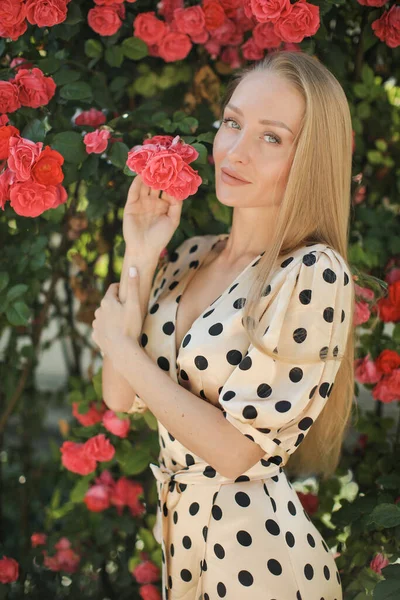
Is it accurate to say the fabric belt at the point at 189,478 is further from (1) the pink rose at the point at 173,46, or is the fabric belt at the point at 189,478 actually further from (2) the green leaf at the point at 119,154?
(1) the pink rose at the point at 173,46

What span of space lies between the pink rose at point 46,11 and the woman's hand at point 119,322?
0.68 metres

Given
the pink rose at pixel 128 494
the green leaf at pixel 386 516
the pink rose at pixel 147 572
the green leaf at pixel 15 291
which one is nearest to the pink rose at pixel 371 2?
the green leaf at pixel 15 291

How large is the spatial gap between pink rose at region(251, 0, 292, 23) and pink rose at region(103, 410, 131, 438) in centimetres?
121

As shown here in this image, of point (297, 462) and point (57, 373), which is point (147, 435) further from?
point (57, 373)

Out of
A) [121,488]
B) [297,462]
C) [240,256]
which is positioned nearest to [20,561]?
[121,488]

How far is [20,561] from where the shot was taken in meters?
2.67

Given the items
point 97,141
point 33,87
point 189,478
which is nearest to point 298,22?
point 97,141

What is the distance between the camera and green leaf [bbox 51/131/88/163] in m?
2.00

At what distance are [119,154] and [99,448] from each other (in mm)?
919

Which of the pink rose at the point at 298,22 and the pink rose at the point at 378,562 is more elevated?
the pink rose at the point at 298,22

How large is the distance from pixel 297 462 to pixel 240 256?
77 cm

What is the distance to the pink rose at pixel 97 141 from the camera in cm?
194

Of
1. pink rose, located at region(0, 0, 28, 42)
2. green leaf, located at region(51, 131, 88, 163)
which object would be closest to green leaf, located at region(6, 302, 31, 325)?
green leaf, located at region(51, 131, 88, 163)

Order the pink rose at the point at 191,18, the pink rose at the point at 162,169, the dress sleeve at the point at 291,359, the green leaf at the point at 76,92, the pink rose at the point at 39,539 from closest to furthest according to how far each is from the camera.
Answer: the dress sleeve at the point at 291,359 → the pink rose at the point at 162,169 → the green leaf at the point at 76,92 → the pink rose at the point at 191,18 → the pink rose at the point at 39,539
